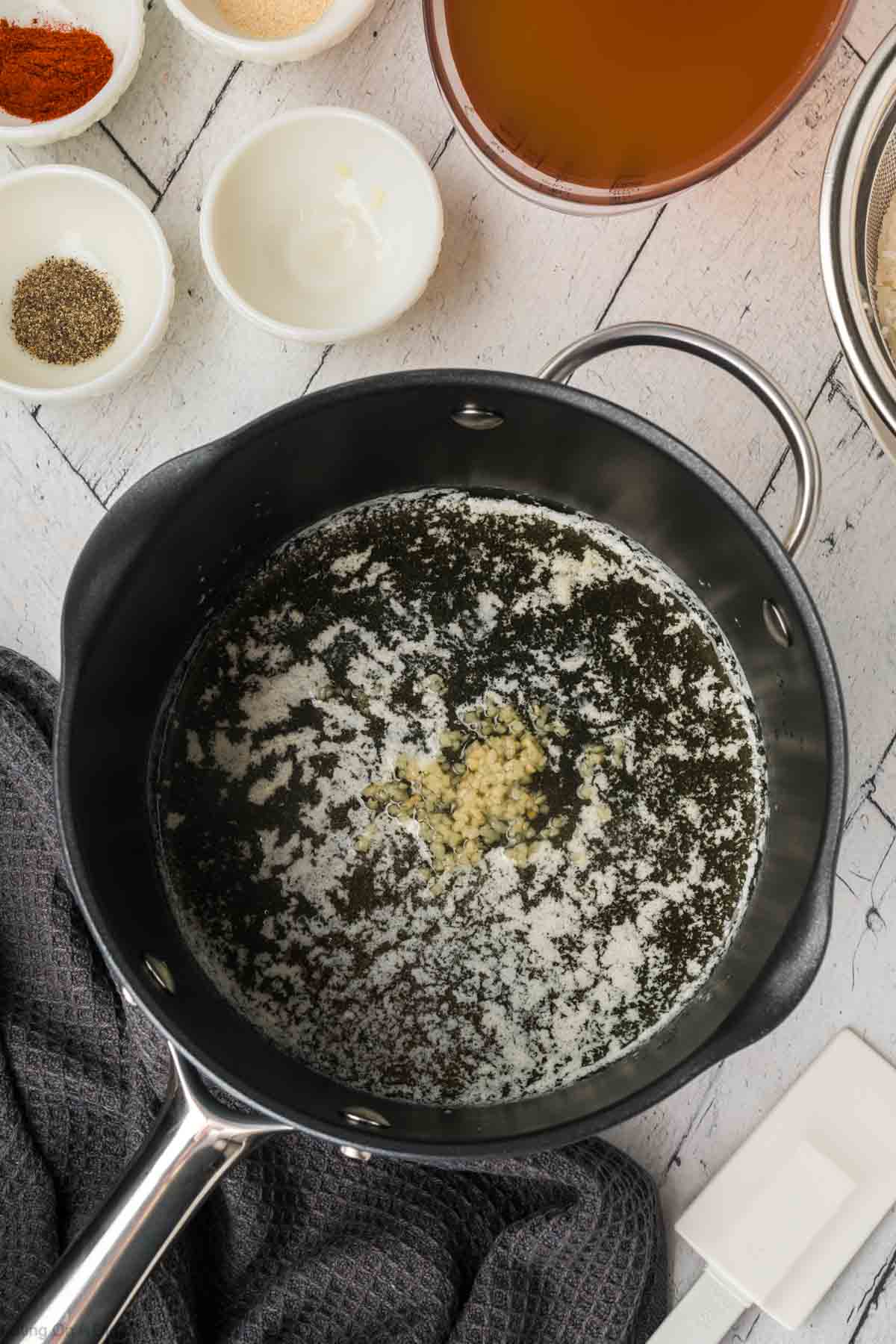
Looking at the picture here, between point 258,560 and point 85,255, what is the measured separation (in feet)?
0.89

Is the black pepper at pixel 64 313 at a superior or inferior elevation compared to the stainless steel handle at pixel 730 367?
inferior

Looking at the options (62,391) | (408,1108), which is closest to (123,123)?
(62,391)

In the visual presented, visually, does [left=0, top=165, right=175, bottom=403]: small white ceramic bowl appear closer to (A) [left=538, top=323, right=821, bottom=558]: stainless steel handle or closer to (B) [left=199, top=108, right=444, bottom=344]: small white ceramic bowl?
(B) [left=199, top=108, right=444, bottom=344]: small white ceramic bowl

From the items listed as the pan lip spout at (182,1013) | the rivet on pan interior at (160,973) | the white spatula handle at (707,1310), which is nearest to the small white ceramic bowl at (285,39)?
the pan lip spout at (182,1013)

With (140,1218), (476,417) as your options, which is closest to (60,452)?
(476,417)

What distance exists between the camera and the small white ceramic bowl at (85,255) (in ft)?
2.90

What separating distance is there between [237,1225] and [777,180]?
849mm

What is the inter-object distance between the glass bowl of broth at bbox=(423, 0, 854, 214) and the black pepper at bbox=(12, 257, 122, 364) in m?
0.30

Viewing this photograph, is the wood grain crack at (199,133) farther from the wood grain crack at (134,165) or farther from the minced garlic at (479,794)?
the minced garlic at (479,794)

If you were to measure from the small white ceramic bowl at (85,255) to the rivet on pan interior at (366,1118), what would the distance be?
0.53m

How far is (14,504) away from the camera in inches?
36.5

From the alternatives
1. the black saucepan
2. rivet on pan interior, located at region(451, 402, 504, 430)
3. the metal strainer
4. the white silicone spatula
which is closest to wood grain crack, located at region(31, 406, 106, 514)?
the black saucepan

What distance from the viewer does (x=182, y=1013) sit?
2.53 feet

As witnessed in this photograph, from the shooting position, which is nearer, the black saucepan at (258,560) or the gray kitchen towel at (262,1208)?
the black saucepan at (258,560)
